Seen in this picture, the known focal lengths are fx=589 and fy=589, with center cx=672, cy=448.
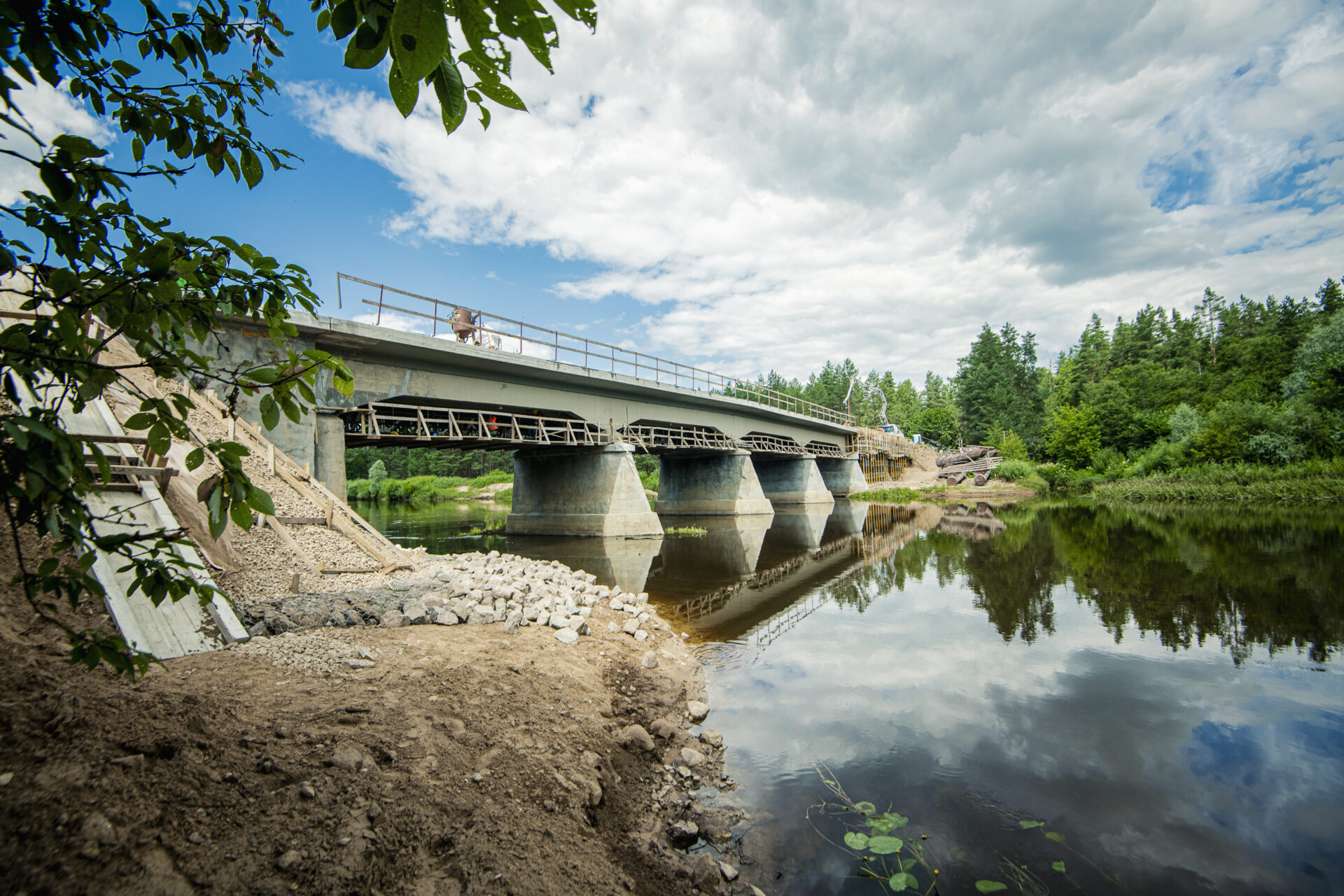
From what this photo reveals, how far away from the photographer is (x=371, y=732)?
4285mm

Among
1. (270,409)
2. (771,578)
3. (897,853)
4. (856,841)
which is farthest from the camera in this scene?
(771,578)

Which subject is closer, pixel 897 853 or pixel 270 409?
pixel 270 409

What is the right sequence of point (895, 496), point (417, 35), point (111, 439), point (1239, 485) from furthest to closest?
point (895, 496)
point (1239, 485)
point (111, 439)
point (417, 35)

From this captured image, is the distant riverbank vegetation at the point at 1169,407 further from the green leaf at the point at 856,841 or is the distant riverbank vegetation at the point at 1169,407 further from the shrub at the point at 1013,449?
the green leaf at the point at 856,841

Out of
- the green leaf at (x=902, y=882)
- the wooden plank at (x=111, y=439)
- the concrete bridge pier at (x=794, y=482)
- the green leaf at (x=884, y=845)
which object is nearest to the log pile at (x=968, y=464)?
the concrete bridge pier at (x=794, y=482)

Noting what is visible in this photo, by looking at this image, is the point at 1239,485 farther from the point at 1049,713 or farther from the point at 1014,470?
the point at 1049,713

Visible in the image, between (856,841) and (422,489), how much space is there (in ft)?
244

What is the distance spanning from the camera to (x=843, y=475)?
198 feet

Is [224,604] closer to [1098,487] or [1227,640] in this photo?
[1227,640]

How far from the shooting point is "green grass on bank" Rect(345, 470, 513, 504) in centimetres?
6888

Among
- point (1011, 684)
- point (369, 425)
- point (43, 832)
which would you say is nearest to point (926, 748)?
point (1011, 684)

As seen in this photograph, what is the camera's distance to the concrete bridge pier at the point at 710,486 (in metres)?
39.6

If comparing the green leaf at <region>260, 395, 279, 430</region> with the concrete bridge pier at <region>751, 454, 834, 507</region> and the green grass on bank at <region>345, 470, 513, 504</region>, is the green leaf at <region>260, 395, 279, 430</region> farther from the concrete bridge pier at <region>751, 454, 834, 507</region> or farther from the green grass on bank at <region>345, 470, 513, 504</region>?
the green grass on bank at <region>345, 470, 513, 504</region>

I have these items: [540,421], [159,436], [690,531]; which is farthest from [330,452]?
[159,436]
